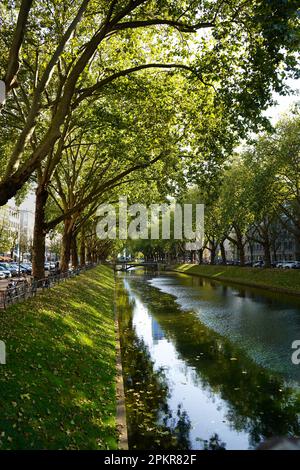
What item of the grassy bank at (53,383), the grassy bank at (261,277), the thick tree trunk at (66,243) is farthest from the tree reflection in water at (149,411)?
the grassy bank at (261,277)

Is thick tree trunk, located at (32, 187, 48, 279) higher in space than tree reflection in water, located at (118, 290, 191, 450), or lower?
higher

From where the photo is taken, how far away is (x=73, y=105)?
15289 mm

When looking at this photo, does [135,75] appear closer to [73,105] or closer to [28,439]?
[73,105]

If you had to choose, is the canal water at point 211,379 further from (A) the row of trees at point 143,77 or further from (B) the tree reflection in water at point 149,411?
(A) the row of trees at point 143,77

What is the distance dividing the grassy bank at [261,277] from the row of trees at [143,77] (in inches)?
902

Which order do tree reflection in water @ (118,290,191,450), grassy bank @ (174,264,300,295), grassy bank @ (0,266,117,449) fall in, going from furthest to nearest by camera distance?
grassy bank @ (174,264,300,295)
tree reflection in water @ (118,290,191,450)
grassy bank @ (0,266,117,449)

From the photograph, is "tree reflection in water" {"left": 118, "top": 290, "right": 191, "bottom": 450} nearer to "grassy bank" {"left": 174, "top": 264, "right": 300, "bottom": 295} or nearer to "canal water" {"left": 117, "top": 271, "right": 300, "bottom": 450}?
"canal water" {"left": 117, "top": 271, "right": 300, "bottom": 450}

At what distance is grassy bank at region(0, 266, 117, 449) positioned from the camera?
870 centimetres

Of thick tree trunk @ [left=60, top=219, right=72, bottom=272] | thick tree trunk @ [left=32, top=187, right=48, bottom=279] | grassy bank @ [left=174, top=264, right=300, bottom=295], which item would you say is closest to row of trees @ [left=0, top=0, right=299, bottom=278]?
thick tree trunk @ [left=32, top=187, right=48, bottom=279]

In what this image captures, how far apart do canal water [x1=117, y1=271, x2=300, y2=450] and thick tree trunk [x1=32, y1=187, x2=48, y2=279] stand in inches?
269

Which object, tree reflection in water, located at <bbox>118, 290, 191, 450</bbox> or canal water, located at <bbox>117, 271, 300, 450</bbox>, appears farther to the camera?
canal water, located at <bbox>117, 271, 300, 450</bbox>

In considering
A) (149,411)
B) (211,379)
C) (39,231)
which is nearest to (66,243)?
(39,231)

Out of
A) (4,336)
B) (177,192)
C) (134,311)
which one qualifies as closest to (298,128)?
(177,192)

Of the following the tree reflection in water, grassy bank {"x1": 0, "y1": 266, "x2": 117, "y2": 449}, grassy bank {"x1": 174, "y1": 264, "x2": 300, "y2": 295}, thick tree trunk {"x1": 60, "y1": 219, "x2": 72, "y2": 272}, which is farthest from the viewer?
grassy bank {"x1": 174, "y1": 264, "x2": 300, "y2": 295}
